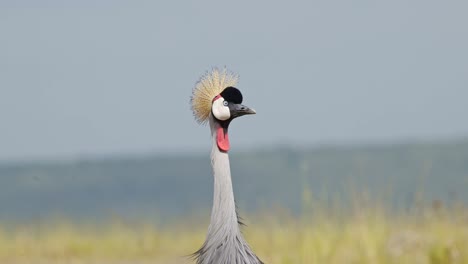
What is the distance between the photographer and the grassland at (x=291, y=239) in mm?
9281

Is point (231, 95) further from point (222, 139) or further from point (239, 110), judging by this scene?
point (222, 139)

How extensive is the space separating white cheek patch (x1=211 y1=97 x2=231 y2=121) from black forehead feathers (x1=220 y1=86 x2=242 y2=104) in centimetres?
3

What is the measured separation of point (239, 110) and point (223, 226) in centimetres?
66

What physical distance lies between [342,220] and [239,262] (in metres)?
4.49

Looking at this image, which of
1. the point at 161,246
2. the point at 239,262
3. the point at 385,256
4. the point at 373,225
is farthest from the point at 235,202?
the point at 161,246

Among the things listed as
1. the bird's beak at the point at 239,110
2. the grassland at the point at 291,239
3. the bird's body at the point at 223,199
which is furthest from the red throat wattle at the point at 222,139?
the grassland at the point at 291,239

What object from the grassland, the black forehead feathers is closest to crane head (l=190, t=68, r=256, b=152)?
the black forehead feathers

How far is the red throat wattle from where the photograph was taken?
559cm

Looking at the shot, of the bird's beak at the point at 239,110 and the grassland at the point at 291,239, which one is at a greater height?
the bird's beak at the point at 239,110

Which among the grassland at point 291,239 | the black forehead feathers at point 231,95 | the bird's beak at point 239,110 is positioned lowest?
the grassland at point 291,239

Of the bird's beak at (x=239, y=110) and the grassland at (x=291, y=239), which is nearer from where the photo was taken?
the bird's beak at (x=239, y=110)

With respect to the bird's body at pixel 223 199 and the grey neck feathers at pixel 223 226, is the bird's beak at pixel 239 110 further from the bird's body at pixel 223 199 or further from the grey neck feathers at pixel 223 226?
the grey neck feathers at pixel 223 226

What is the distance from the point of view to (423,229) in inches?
401

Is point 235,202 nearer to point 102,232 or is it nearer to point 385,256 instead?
point 385,256
